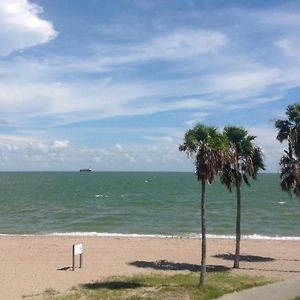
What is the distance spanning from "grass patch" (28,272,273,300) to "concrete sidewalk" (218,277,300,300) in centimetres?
48

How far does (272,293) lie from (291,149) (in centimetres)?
717

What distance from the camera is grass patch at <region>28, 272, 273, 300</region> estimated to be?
1825 cm

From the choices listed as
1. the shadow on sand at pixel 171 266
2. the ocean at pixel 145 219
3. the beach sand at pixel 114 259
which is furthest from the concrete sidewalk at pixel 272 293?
the ocean at pixel 145 219

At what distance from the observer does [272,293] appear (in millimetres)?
18625

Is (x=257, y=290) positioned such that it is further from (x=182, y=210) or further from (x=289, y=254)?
Result: (x=182, y=210)

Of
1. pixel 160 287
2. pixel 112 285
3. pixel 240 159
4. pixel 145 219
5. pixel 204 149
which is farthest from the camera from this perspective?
pixel 145 219

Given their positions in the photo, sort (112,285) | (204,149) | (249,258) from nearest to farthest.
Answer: (204,149) → (112,285) → (249,258)

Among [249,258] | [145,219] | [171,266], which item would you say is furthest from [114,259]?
[145,219]

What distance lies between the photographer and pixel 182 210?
208ft

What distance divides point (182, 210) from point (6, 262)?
38.8 meters

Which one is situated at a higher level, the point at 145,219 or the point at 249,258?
the point at 249,258

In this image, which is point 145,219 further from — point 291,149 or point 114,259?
point 291,149

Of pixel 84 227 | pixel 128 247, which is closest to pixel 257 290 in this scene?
pixel 128 247

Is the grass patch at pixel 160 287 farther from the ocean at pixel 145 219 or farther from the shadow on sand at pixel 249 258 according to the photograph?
the ocean at pixel 145 219
